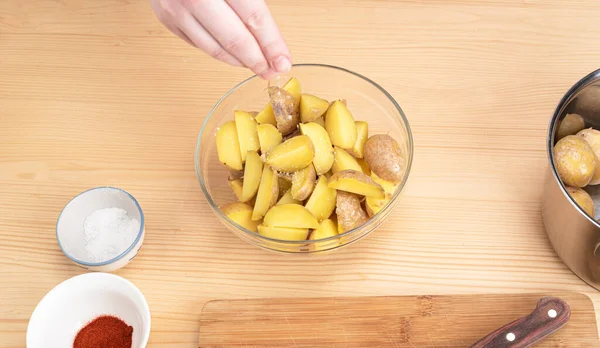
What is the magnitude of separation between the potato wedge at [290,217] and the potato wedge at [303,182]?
1.0 inches

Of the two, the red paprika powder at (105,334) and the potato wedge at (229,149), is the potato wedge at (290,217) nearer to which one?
the potato wedge at (229,149)

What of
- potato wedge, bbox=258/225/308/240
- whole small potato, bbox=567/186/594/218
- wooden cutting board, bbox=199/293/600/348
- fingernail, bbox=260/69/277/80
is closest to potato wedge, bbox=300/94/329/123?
fingernail, bbox=260/69/277/80

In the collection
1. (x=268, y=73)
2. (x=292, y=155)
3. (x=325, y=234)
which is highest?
(x=268, y=73)

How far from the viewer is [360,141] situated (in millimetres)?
1079

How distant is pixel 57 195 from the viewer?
118 cm

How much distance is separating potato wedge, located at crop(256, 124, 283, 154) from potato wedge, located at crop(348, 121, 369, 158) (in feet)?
0.43

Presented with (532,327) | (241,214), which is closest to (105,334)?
(241,214)

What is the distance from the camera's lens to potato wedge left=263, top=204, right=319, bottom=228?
96cm

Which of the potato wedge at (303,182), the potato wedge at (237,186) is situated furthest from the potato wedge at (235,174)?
the potato wedge at (303,182)

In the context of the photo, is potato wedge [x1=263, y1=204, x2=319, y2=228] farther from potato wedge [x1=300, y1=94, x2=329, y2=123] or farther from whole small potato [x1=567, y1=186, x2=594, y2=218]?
whole small potato [x1=567, y1=186, x2=594, y2=218]

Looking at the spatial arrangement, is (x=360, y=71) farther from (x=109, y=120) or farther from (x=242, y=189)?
(x=109, y=120)

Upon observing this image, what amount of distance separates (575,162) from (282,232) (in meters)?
0.49

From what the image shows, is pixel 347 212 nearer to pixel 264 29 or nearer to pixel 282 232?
pixel 282 232

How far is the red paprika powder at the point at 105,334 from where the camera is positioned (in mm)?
969
